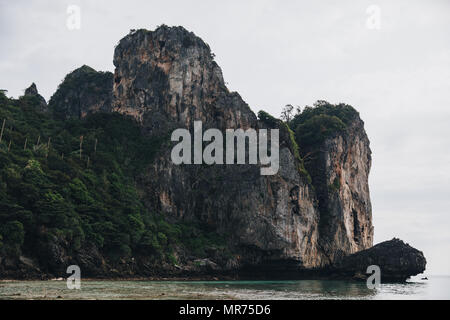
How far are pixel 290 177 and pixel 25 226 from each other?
32.9 meters

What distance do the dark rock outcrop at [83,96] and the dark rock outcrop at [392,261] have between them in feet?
153

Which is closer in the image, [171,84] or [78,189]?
[78,189]

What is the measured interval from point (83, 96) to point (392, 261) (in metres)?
55.7

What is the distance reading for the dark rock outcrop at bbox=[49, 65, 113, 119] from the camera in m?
78.3

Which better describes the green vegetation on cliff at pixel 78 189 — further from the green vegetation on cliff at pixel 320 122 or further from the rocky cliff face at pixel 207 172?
the green vegetation on cliff at pixel 320 122

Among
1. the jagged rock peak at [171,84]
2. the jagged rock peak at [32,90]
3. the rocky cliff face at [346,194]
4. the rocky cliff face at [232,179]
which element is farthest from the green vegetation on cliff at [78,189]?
the rocky cliff face at [346,194]

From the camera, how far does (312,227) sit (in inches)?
2339

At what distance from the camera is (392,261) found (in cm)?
5362

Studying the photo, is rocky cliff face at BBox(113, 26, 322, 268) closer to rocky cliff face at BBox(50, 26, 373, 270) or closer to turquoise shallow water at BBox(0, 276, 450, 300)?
rocky cliff face at BBox(50, 26, 373, 270)

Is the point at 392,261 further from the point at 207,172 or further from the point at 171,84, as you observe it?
the point at 171,84

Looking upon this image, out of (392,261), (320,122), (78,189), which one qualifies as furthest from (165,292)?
(320,122)

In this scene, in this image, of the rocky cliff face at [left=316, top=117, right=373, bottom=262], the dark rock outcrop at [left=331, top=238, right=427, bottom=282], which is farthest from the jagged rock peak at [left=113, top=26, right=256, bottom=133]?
the dark rock outcrop at [left=331, top=238, right=427, bottom=282]
